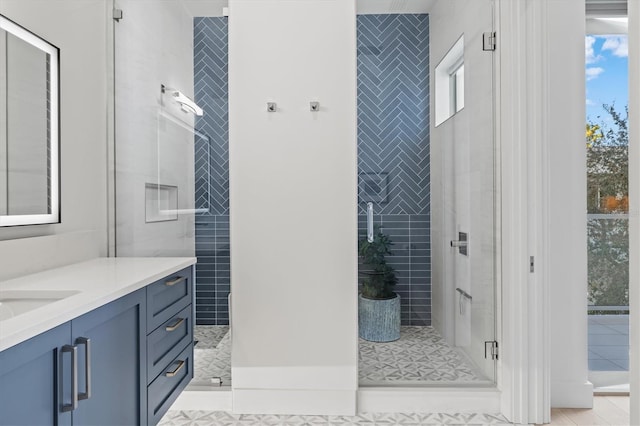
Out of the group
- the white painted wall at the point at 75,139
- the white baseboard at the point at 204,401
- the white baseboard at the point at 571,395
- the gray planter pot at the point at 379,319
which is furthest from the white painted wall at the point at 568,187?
the white painted wall at the point at 75,139

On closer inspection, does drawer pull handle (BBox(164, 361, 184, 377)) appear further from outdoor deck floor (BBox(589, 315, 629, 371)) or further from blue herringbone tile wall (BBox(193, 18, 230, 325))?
outdoor deck floor (BBox(589, 315, 629, 371))

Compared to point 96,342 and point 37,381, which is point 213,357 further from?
point 37,381

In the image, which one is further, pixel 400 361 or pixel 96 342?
pixel 400 361

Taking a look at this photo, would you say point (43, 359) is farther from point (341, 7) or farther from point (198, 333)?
point (341, 7)

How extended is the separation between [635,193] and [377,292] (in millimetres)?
1271

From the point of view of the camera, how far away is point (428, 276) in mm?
2166

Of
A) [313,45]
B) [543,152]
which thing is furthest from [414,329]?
[313,45]

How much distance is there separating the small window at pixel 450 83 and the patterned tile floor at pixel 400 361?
1216 millimetres

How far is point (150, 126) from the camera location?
7.25 feet

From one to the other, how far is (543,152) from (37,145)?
92.4 inches

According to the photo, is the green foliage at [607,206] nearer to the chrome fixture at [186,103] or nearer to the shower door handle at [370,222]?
the shower door handle at [370,222]

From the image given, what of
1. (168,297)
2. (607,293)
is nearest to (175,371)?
(168,297)

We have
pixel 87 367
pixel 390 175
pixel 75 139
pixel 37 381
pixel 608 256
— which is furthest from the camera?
pixel 608 256

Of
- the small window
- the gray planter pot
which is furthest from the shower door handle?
the small window
